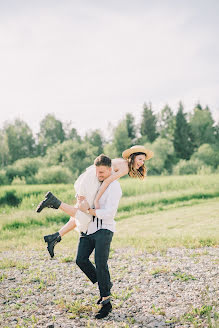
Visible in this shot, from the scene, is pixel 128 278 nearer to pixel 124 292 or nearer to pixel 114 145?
pixel 124 292

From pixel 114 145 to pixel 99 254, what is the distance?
4644 centimetres

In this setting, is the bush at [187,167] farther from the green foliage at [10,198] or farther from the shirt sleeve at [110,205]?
the shirt sleeve at [110,205]

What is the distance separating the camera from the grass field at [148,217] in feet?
34.2

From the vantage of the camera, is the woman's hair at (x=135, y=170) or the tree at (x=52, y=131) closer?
the woman's hair at (x=135, y=170)

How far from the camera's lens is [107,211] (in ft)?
15.4

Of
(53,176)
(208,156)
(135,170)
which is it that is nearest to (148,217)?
(135,170)

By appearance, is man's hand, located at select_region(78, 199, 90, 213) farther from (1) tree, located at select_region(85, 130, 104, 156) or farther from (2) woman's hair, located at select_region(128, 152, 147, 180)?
(1) tree, located at select_region(85, 130, 104, 156)

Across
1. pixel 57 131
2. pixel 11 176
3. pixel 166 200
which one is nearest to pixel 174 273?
pixel 166 200

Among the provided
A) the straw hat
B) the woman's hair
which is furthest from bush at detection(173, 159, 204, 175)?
the woman's hair

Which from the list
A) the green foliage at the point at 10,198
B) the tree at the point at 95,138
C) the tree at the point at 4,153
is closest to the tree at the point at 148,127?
the tree at the point at 95,138

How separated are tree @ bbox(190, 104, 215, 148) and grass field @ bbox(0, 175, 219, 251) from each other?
27.7m

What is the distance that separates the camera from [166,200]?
66.0 ft

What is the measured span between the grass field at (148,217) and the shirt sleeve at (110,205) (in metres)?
4.72

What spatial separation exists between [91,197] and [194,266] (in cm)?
358
